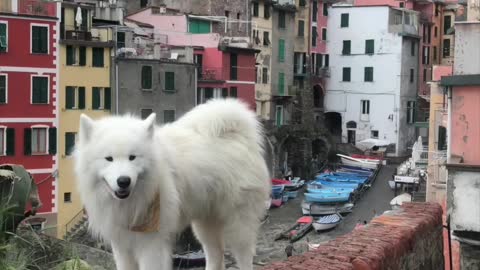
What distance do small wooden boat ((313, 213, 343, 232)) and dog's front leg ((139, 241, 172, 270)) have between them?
1369 inches

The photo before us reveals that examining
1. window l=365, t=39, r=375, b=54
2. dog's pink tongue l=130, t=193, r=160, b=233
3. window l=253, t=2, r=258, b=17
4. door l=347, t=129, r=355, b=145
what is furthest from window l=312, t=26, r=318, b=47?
dog's pink tongue l=130, t=193, r=160, b=233

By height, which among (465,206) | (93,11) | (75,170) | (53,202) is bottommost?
(53,202)

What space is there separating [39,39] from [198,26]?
14.0 metres

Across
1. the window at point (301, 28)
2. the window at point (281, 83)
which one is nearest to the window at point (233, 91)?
the window at point (281, 83)

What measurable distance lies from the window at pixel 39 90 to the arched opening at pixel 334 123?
32.5m

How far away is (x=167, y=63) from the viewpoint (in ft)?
131

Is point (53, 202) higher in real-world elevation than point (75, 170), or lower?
lower

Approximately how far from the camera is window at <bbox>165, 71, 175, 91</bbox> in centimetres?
4019

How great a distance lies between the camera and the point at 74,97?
36.2m

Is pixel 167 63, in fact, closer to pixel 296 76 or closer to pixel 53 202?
pixel 53 202

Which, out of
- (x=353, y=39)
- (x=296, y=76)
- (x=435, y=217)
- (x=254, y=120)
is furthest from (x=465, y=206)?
(x=353, y=39)

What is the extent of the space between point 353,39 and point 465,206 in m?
53.1

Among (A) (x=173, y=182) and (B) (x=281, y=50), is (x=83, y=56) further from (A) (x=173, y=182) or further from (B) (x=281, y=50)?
(A) (x=173, y=182)

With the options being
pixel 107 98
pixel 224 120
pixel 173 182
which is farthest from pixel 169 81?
pixel 173 182
